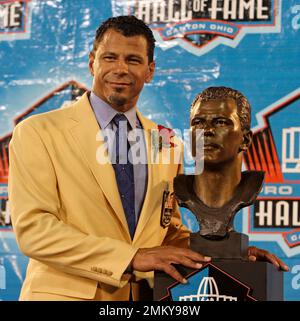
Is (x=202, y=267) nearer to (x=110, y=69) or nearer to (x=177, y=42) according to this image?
(x=110, y=69)

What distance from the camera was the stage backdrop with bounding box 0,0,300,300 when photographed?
3426 mm

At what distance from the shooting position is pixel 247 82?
350cm

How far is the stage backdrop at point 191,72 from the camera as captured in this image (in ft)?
11.2

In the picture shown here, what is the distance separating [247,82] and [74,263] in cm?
163

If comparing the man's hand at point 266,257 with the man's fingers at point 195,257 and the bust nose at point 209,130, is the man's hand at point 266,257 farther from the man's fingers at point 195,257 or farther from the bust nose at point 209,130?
the bust nose at point 209,130

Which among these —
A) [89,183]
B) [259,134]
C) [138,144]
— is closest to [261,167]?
[259,134]

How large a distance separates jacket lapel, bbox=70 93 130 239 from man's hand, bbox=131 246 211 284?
7.2 inches

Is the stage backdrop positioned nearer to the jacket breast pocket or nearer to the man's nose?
the man's nose

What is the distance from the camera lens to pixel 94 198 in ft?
7.53

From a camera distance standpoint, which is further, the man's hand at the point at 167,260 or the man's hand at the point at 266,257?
the man's hand at the point at 266,257

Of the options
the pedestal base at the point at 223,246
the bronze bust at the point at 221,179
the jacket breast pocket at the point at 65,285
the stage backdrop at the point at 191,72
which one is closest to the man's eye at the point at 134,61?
the bronze bust at the point at 221,179

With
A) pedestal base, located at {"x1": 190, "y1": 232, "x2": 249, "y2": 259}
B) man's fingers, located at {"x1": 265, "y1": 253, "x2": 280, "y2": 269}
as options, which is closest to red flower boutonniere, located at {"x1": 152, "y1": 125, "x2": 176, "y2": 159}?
pedestal base, located at {"x1": 190, "y1": 232, "x2": 249, "y2": 259}

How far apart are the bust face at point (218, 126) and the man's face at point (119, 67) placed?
0.27 m

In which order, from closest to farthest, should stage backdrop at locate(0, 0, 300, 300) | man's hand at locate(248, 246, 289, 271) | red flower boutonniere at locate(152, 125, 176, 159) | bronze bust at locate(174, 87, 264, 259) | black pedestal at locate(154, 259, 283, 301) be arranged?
black pedestal at locate(154, 259, 283, 301)
bronze bust at locate(174, 87, 264, 259)
man's hand at locate(248, 246, 289, 271)
red flower boutonniere at locate(152, 125, 176, 159)
stage backdrop at locate(0, 0, 300, 300)
